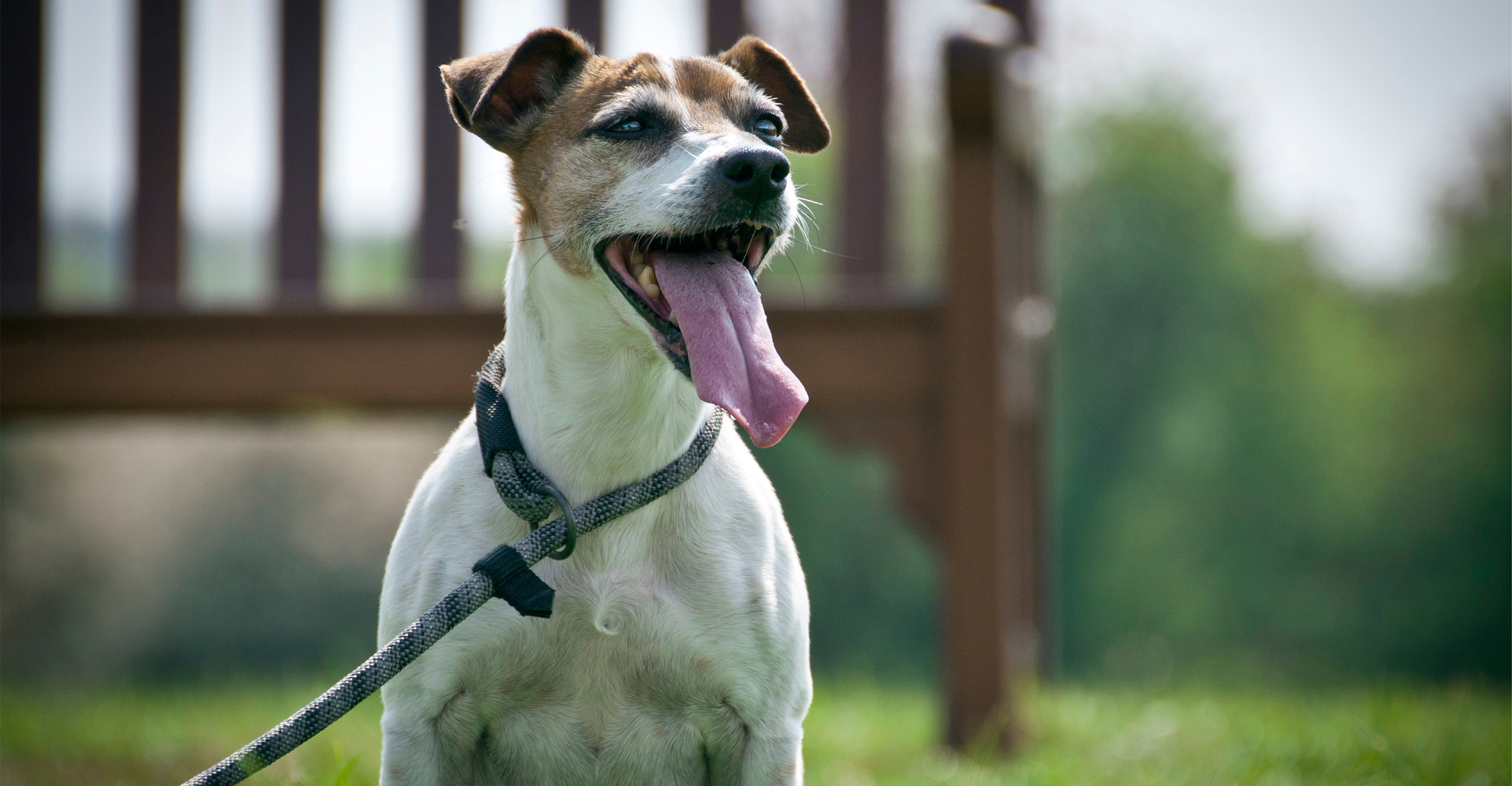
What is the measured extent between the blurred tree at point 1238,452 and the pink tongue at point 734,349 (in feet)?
23.6

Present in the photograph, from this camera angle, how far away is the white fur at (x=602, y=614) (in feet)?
6.50

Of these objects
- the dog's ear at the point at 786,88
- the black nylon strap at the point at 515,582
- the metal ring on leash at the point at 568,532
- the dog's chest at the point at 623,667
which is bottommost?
the dog's chest at the point at 623,667

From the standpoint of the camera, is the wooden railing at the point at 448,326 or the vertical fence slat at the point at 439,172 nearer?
the wooden railing at the point at 448,326

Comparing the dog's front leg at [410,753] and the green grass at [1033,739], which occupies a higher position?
the dog's front leg at [410,753]

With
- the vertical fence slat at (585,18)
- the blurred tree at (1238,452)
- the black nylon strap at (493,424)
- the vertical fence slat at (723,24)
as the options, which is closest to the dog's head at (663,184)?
the black nylon strap at (493,424)

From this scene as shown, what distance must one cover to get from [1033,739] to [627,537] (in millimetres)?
2262

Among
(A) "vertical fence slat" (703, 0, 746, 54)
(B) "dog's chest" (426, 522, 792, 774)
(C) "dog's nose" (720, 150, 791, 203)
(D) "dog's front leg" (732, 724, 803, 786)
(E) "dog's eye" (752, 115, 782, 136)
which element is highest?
(A) "vertical fence slat" (703, 0, 746, 54)

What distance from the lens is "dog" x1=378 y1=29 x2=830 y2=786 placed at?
1974 millimetres

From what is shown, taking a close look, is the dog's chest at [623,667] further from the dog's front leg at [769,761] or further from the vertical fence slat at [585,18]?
the vertical fence slat at [585,18]

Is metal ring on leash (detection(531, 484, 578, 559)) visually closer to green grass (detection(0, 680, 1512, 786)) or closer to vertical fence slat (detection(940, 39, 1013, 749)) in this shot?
green grass (detection(0, 680, 1512, 786))

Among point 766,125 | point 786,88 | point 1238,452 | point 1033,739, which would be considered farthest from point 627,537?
point 1238,452

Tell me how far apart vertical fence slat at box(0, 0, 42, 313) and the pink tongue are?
2.80m

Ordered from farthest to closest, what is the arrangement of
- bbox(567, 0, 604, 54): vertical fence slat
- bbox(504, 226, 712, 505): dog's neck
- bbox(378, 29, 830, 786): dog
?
bbox(567, 0, 604, 54): vertical fence slat
bbox(504, 226, 712, 505): dog's neck
bbox(378, 29, 830, 786): dog

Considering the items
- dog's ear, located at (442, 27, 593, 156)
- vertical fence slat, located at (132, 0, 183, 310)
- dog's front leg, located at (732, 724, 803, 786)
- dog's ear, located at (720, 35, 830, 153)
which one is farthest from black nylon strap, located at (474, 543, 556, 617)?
vertical fence slat, located at (132, 0, 183, 310)
